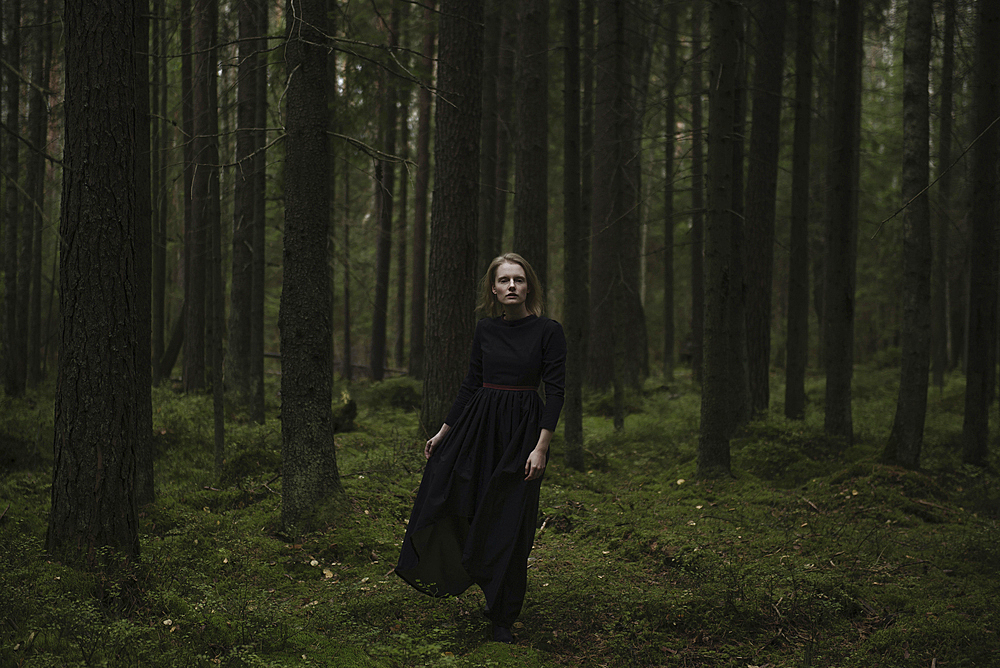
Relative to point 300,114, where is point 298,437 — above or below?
below

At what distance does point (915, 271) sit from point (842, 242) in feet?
5.41

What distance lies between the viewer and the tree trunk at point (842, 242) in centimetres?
967

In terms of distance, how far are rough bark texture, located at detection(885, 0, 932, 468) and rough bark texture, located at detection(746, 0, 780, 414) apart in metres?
2.88

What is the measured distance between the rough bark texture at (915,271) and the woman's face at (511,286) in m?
5.69

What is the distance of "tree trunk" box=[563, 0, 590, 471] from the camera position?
28.8 feet

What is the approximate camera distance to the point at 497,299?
489 centimetres

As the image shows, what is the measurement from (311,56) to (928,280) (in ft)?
23.4

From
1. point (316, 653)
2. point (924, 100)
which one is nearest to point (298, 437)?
point (316, 653)

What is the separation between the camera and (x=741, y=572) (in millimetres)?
5535

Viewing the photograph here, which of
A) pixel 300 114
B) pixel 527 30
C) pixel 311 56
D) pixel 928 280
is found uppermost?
pixel 527 30

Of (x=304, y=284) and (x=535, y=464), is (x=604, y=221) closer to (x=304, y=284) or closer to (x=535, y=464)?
(x=304, y=284)

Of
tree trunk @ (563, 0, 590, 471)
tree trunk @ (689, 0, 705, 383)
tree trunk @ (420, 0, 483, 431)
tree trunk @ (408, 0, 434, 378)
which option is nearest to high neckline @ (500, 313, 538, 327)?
tree trunk @ (420, 0, 483, 431)

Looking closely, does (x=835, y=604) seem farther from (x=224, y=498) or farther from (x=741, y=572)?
(x=224, y=498)

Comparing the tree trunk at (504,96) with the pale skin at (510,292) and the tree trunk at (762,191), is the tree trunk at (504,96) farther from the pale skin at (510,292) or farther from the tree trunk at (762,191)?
the pale skin at (510,292)
